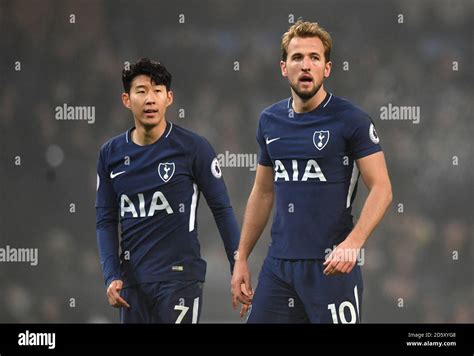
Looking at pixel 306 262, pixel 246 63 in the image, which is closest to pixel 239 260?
pixel 306 262

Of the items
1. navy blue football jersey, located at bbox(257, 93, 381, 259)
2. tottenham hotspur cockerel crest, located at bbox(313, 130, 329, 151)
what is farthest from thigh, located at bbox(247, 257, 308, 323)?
tottenham hotspur cockerel crest, located at bbox(313, 130, 329, 151)

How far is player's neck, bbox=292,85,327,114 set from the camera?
5.58 meters

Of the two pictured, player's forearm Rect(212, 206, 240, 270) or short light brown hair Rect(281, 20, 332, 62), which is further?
player's forearm Rect(212, 206, 240, 270)

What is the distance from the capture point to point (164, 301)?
574 cm

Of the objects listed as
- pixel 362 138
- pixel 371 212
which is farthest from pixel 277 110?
pixel 371 212

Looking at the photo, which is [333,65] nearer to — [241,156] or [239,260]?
[241,156]

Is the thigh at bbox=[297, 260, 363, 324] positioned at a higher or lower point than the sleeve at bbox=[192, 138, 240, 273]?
lower

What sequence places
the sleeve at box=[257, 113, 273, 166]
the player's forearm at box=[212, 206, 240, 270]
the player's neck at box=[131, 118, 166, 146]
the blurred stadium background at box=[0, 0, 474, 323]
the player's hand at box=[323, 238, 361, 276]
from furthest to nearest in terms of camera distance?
the blurred stadium background at box=[0, 0, 474, 323], the player's neck at box=[131, 118, 166, 146], the player's forearm at box=[212, 206, 240, 270], the sleeve at box=[257, 113, 273, 166], the player's hand at box=[323, 238, 361, 276]

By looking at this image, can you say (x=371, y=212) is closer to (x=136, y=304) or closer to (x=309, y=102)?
(x=309, y=102)

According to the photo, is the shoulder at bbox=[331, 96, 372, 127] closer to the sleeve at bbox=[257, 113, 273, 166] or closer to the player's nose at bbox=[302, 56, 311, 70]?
the player's nose at bbox=[302, 56, 311, 70]

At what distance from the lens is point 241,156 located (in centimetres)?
660

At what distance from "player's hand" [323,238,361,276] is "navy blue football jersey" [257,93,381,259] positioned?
0.26m

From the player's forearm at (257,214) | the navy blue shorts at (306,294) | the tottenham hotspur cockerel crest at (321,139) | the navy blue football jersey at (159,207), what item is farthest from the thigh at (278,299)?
the tottenham hotspur cockerel crest at (321,139)

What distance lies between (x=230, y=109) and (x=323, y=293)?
1819mm
